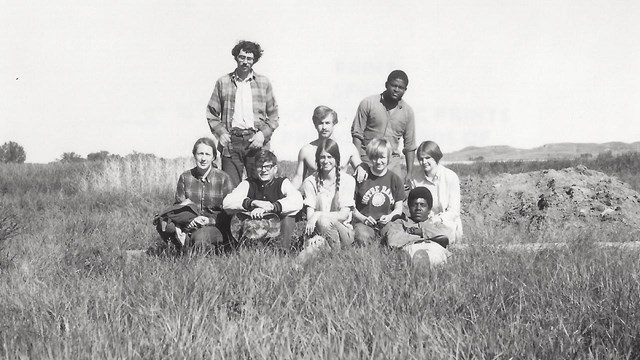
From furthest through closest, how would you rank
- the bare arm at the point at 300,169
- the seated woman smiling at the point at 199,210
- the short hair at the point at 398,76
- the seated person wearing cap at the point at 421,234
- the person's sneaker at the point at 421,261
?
the short hair at the point at 398,76 < the bare arm at the point at 300,169 < the seated woman smiling at the point at 199,210 < the seated person wearing cap at the point at 421,234 < the person's sneaker at the point at 421,261

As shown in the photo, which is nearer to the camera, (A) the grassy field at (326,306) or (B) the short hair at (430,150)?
(A) the grassy field at (326,306)

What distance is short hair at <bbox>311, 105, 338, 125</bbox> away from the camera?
5.61 metres

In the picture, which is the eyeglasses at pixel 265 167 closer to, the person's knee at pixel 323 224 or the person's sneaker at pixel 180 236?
the person's knee at pixel 323 224

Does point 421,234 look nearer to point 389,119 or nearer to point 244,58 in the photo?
point 389,119

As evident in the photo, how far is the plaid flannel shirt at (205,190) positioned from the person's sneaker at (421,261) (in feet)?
6.55

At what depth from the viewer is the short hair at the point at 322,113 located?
5613 mm

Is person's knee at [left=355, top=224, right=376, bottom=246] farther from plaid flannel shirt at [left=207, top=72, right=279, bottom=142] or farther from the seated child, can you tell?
plaid flannel shirt at [left=207, top=72, right=279, bottom=142]

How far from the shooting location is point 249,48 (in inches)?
223

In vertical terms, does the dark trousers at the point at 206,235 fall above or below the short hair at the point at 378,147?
below

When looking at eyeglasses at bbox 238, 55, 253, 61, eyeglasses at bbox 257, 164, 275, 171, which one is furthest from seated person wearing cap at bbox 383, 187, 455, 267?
eyeglasses at bbox 238, 55, 253, 61

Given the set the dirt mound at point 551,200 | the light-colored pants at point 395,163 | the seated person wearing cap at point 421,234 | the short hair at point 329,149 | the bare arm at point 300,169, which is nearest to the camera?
the seated person wearing cap at point 421,234

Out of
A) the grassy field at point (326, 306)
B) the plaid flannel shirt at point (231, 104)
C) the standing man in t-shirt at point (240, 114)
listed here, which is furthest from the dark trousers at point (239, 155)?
the grassy field at point (326, 306)

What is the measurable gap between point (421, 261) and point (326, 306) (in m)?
1.10

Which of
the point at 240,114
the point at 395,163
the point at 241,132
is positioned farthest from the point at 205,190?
the point at 395,163
